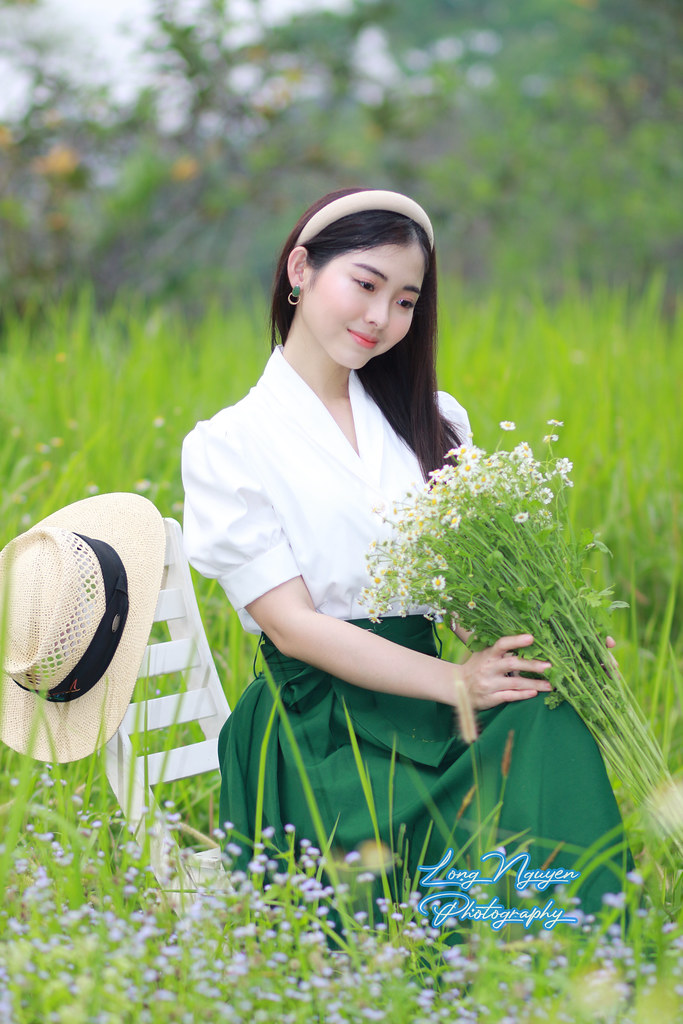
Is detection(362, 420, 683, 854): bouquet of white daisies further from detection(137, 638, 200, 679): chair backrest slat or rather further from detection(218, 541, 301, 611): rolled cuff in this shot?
detection(137, 638, 200, 679): chair backrest slat

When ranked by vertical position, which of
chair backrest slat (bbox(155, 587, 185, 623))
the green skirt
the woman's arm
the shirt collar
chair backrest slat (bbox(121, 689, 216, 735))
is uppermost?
the shirt collar

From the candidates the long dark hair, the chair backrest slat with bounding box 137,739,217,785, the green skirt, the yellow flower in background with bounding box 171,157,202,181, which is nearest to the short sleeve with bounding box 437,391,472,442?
the long dark hair

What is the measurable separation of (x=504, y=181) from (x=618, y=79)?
3.95ft

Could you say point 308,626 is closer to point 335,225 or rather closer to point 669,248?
point 335,225

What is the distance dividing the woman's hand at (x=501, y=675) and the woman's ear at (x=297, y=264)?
31.4 inches

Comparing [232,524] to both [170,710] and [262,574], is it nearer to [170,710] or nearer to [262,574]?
[262,574]

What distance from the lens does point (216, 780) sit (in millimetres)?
2334

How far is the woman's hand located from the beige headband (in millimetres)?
778

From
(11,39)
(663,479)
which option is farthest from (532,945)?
(11,39)

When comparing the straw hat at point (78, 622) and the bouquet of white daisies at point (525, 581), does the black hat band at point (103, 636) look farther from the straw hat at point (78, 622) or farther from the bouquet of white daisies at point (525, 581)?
the bouquet of white daisies at point (525, 581)

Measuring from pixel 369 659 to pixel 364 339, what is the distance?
1.98 ft

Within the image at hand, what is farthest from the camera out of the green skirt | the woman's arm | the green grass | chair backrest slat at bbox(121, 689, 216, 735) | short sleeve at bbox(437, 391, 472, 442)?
short sleeve at bbox(437, 391, 472, 442)

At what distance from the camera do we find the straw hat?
1.69m

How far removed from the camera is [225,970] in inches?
53.3
